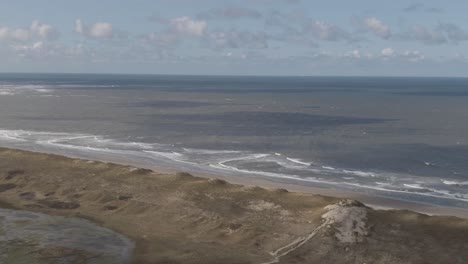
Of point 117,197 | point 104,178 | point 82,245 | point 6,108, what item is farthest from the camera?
point 6,108

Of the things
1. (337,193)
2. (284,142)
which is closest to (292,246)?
(337,193)

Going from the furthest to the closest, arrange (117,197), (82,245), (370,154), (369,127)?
(369,127) → (370,154) → (117,197) → (82,245)

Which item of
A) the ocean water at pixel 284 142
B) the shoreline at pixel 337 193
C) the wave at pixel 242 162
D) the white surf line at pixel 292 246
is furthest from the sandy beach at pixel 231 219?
the ocean water at pixel 284 142

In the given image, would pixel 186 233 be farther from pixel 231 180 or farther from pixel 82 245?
pixel 231 180

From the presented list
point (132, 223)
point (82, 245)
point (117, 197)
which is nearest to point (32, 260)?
point (82, 245)

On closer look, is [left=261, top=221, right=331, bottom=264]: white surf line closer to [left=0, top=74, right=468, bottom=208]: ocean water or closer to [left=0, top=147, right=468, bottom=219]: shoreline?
[left=0, top=147, right=468, bottom=219]: shoreline

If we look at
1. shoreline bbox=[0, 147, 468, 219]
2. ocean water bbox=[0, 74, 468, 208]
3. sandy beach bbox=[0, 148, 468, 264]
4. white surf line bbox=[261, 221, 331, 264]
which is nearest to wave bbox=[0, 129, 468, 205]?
ocean water bbox=[0, 74, 468, 208]

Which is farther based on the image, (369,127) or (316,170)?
(369,127)

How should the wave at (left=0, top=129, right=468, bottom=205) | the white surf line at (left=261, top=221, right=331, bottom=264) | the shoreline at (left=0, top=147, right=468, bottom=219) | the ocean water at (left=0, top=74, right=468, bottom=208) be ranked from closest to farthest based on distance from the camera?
the white surf line at (left=261, top=221, right=331, bottom=264) → the shoreline at (left=0, top=147, right=468, bottom=219) → the wave at (left=0, top=129, right=468, bottom=205) → the ocean water at (left=0, top=74, right=468, bottom=208)
